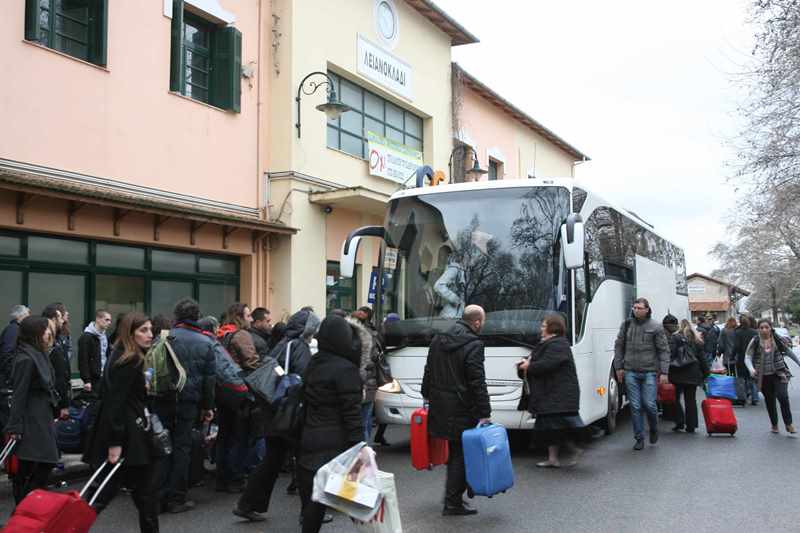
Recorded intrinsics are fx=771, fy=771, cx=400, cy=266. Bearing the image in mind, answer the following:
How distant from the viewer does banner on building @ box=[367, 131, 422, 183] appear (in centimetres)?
1820

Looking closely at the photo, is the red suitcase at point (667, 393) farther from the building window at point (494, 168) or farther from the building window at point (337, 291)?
the building window at point (494, 168)

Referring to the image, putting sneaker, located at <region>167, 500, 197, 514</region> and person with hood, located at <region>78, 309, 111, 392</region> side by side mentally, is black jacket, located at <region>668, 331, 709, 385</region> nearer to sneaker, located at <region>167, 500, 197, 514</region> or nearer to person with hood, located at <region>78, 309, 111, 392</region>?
sneaker, located at <region>167, 500, 197, 514</region>

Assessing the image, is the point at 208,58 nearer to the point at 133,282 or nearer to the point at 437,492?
the point at 133,282

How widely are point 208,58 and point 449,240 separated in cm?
753

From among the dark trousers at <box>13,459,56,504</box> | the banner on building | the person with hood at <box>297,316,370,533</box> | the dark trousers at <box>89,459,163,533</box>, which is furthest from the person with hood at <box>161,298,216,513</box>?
the banner on building

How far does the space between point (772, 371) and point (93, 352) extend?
29.6 feet

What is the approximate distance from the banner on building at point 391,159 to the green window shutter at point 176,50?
559 cm

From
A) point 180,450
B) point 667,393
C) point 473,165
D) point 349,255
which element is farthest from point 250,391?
point 473,165

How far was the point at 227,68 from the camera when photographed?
14.5 m

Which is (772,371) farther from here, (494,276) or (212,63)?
(212,63)

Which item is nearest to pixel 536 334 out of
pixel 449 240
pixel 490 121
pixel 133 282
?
pixel 449 240

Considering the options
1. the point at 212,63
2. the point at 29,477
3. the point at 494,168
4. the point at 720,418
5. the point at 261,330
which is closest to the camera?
the point at 29,477

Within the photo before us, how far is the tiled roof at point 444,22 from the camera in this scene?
66.1 ft

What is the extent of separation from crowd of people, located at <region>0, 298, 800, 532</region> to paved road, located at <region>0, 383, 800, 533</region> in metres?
0.31
